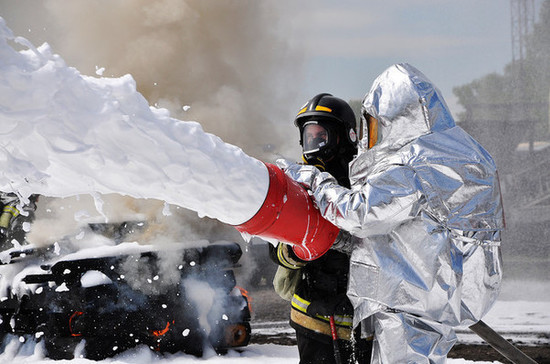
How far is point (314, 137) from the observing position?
2.91 metres

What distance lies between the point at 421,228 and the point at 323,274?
28.9 inches

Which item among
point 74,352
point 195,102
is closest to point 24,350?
point 74,352

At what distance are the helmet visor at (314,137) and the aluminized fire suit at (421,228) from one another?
617mm

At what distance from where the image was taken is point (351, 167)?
8.08ft

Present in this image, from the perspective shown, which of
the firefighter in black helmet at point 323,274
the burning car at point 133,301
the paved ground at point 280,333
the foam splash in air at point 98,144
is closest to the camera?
the foam splash in air at point 98,144

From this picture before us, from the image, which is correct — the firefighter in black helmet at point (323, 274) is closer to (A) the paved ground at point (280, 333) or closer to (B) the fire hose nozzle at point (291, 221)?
(B) the fire hose nozzle at point (291, 221)

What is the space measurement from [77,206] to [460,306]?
9.07 m

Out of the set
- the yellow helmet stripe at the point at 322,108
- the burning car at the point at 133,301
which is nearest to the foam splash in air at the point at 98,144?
the yellow helmet stripe at the point at 322,108

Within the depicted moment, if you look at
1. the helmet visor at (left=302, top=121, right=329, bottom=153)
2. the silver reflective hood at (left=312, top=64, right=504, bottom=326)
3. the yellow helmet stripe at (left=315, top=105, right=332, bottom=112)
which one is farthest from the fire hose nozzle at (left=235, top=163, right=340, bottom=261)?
the yellow helmet stripe at (left=315, top=105, right=332, bottom=112)

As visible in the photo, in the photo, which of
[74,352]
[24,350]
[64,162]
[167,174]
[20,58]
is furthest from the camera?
[24,350]

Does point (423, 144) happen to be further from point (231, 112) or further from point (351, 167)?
point (231, 112)

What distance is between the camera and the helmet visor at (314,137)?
2887 millimetres

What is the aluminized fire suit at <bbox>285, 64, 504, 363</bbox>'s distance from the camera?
7.00 feet

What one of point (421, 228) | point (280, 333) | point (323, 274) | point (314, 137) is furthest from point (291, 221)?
point (280, 333)
